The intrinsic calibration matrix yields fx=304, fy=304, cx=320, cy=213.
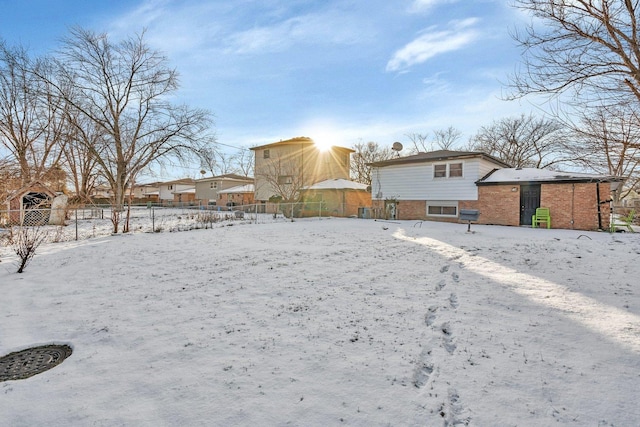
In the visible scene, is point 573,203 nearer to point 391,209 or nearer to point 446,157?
point 446,157

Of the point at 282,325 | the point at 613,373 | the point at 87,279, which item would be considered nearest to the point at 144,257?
the point at 87,279

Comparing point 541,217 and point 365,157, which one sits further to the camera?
point 365,157

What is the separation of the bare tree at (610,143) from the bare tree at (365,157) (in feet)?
114

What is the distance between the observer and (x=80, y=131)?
17.5 meters

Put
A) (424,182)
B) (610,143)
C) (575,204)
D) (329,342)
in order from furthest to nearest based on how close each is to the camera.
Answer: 1. (424,182)
2. (575,204)
3. (610,143)
4. (329,342)

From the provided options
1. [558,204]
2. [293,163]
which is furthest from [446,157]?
[293,163]

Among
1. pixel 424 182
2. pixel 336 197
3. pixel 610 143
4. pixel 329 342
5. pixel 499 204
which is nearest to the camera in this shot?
pixel 329 342

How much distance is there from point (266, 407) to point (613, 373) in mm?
3097

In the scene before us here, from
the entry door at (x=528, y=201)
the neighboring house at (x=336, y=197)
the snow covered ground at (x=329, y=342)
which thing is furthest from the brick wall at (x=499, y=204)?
the neighboring house at (x=336, y=197)

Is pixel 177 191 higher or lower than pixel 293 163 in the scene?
lower

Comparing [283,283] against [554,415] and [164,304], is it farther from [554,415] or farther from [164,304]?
[554,415]

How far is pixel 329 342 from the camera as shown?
11.3 ft

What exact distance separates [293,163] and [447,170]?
638 inches

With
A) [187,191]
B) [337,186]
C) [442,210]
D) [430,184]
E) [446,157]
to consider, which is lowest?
[442,210]
